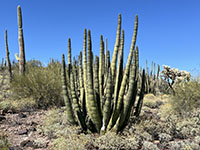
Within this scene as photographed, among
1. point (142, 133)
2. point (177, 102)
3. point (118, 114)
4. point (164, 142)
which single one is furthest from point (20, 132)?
point (177, 102)

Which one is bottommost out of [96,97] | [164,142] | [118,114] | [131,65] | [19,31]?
[164,142]

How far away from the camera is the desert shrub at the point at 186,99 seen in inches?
284

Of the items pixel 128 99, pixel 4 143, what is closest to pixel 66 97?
pixel 128 99

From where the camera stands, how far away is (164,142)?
465 cm

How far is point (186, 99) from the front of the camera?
7398 millimetres

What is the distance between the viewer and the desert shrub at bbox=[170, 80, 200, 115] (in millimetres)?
7217

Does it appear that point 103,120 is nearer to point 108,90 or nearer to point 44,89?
point 108,90

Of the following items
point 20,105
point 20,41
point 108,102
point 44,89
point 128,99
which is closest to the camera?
point 108,102

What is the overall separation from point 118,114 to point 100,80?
2.93 ft

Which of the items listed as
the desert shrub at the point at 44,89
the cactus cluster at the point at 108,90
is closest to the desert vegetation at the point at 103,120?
the cactus cluster at the point at 108,90

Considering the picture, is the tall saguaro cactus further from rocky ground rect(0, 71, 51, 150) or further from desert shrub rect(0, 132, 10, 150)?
desert shrub rect(0, 132, 10, 150)

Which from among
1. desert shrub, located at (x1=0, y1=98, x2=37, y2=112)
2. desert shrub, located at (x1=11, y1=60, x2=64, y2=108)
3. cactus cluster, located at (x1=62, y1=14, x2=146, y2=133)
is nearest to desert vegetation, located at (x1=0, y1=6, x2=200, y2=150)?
cactus cluster, located at (x1=62, y1=14, x2=146, y2=133)

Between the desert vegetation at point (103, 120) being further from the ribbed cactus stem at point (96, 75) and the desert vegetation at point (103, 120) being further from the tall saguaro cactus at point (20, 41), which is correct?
the tall saguaro cactus at point (20, 41)

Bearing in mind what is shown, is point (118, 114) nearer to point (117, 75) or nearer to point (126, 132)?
point (126, 132)
